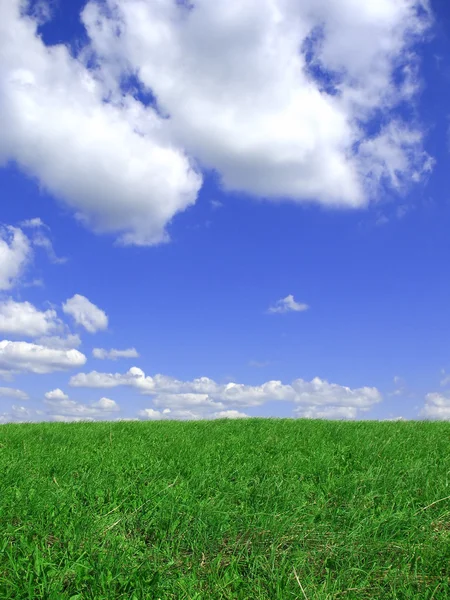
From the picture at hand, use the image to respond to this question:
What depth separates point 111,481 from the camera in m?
7.78

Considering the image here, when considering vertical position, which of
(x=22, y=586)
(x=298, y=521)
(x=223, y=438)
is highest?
(x=223, y=438)

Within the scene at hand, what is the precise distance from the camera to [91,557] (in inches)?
206

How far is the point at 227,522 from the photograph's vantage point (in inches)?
246

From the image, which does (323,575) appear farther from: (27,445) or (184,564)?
(27,445)

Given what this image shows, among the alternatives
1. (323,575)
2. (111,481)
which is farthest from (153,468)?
(323,575)

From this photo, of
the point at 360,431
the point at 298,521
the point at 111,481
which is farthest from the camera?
the point at 360,431

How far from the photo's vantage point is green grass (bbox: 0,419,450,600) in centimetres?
496

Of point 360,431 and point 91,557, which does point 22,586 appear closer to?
point 91,557

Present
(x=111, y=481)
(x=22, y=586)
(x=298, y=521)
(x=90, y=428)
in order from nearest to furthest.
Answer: (x=22, y=586)
(x=298, y=521)
(x=111, y=481)
(x=90, y=428)

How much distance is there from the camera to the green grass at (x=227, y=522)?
4.96 metres

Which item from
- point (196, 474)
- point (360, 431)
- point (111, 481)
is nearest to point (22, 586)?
point (111, 481)

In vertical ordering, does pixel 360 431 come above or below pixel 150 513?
above

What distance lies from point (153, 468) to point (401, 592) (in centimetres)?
453

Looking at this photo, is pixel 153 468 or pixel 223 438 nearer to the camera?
pixel 153 468
